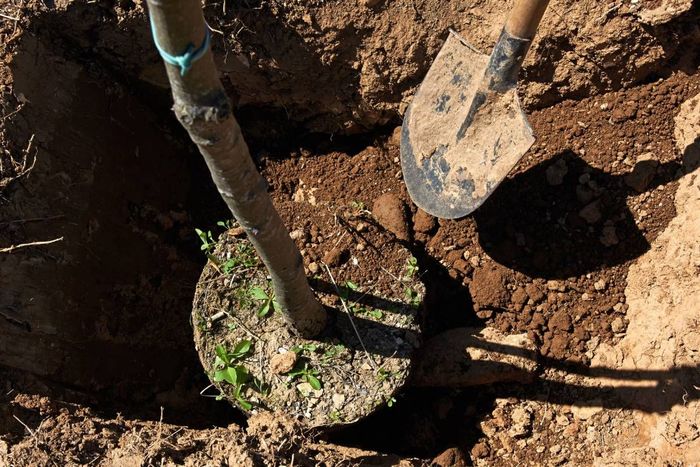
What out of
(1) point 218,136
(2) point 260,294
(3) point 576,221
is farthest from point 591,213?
(1) point 218,136

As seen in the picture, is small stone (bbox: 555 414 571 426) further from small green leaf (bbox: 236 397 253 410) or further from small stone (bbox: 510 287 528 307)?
small green leaf (bbox: 236 397 253 410)

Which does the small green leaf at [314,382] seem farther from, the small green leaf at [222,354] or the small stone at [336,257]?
the small stone at [336,257]

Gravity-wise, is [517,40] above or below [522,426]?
above

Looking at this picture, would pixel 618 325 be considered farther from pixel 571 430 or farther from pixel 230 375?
pixel 230 375

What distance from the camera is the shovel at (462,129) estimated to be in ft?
8.30

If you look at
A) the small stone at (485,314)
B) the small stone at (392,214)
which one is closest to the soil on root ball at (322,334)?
the small stone at (392,214)

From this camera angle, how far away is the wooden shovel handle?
2234 millimetres

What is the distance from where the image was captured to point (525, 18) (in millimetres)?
2275

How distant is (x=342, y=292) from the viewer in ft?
8.59

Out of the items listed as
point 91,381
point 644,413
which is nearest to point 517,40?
point 644,413

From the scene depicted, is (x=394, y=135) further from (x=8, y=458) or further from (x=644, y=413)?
(x=8, y=458)

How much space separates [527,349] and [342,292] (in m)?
0.83

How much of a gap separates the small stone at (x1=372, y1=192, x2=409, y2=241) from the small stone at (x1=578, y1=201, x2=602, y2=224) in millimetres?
812

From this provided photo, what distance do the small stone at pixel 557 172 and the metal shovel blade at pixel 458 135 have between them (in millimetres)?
421
